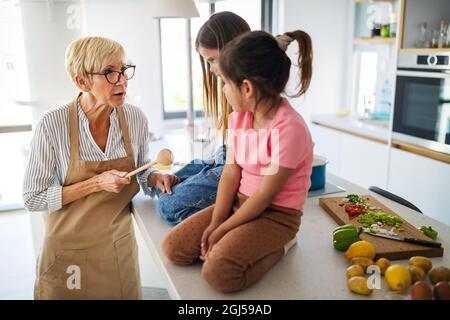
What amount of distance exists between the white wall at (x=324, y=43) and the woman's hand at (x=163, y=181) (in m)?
2.12

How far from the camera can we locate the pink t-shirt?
909 millimetres

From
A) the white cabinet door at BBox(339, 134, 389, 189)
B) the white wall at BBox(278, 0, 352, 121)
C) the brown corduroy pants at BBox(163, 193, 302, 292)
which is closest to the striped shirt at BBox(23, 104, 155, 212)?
the brown corduroy pants at BBox(163, 193, 302, 292)

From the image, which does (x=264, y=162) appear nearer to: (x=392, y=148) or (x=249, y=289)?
(x=249, y=289)

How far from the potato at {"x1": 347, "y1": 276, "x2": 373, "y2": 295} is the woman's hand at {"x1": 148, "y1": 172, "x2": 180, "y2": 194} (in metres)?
0.61

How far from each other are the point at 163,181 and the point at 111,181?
17 cm

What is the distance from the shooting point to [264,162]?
957 mm

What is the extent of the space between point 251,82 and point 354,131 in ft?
6.53

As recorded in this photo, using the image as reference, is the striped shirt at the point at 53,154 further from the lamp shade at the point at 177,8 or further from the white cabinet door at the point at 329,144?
the white cabinet door at the point at 329,144

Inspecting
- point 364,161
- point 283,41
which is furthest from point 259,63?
point 364,161

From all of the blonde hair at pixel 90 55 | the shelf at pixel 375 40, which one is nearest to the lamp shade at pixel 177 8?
the blonde hair at pixel 90 55

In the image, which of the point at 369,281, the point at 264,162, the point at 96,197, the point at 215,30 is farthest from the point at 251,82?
the point at 96,197

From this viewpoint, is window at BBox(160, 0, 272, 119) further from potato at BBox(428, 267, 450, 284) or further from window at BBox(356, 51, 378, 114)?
potato at BBox(428, 267, 450, 284)

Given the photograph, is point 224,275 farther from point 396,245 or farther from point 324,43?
point 324,43

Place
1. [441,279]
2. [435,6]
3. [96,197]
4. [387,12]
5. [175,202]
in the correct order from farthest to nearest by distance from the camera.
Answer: [387,12] < [435,6] < [96,197] < [175,202] < [441,279]
